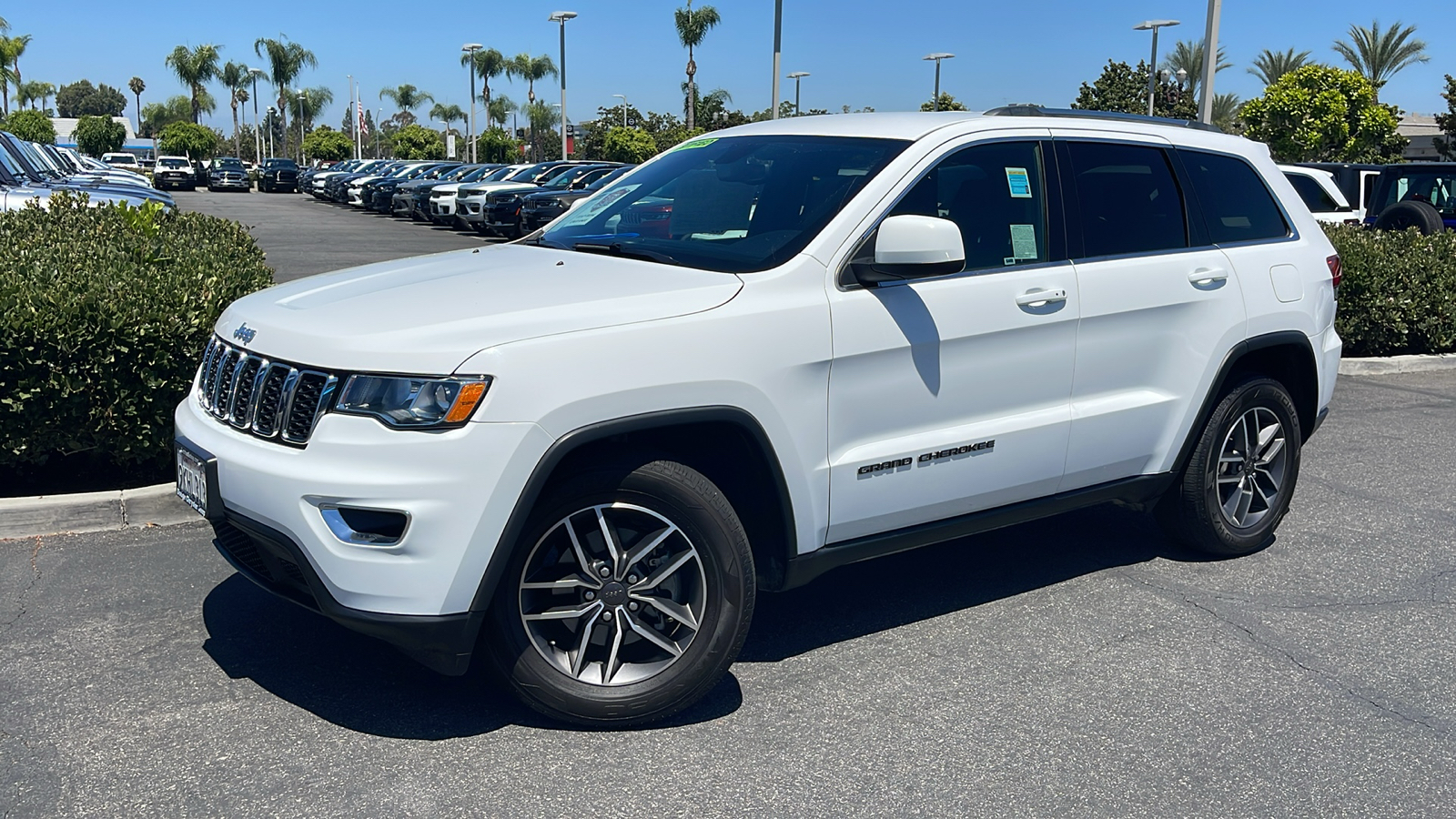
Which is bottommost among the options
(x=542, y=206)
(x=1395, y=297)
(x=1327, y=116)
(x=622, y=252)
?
(x=1395, y=297)

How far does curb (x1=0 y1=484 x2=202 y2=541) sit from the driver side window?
360 centimetres

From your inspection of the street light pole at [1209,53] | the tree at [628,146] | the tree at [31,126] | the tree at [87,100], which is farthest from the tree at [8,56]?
the tree at [87,100]

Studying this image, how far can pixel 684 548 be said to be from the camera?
3723 mm

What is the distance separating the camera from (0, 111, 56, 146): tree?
65.0 meters

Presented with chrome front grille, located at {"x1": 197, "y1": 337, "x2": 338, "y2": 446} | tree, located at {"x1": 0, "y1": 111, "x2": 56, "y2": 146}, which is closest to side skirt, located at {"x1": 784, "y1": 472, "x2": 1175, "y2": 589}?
chrome front grille, located at {"x1": 197, "y1": 337, "x2": 338, "y2": 446}

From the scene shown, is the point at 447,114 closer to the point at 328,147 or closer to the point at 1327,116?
the point at 328,147

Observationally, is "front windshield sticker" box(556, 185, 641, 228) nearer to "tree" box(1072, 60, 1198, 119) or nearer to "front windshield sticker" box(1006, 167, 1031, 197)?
"front windshield sticker" box(1006, 167, 1031, 197)

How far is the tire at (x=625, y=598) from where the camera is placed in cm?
359

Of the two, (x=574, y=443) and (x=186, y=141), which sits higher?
(x=186, y=141)

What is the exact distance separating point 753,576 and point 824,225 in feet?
3.82

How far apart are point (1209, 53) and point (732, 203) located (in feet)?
38.5

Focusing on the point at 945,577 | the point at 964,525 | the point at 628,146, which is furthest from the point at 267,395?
the point at 628,146

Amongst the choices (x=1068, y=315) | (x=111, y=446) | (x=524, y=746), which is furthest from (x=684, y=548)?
(x=111, y=446)

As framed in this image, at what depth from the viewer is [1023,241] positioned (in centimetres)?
454
